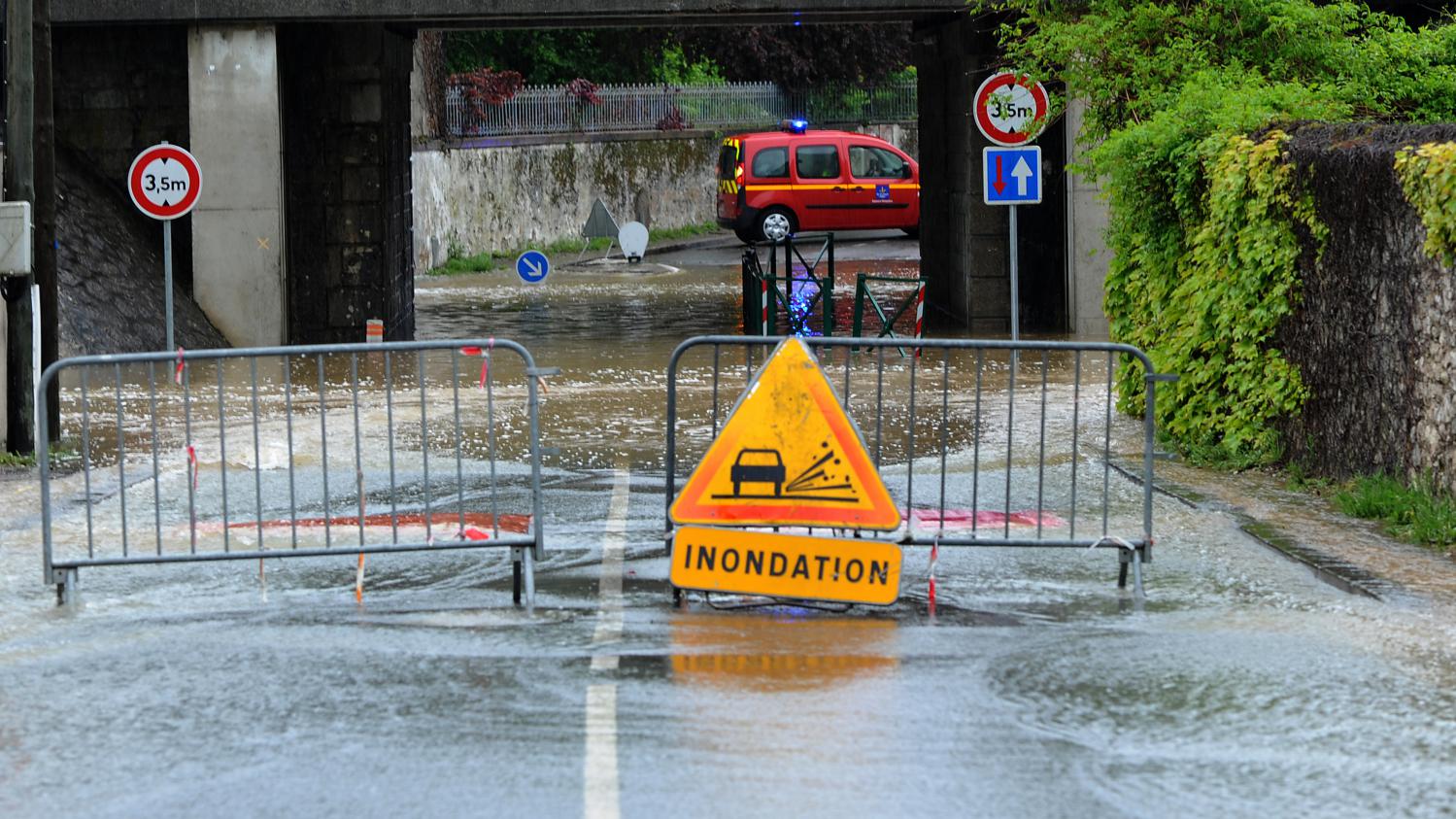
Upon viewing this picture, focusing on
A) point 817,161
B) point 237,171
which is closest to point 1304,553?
point 237,171

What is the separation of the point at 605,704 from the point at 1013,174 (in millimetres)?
10597

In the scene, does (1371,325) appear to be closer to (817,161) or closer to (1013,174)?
(1013,174)

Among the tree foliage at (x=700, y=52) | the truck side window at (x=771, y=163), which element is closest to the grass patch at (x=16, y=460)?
the truck side window at (x=771, y=163)

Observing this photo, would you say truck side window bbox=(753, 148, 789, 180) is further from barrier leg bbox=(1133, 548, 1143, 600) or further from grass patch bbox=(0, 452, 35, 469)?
barrier leg bbox=(1133, 548, 1143, 600)

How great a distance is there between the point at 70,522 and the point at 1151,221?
284 inches

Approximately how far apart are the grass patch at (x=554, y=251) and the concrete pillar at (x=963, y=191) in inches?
500

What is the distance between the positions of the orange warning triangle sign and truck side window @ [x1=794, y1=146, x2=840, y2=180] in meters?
28.6

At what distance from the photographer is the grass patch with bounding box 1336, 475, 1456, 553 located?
980cm

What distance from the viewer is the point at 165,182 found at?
17.3 meters

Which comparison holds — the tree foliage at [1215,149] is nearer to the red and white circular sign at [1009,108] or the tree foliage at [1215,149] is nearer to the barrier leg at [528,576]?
the red and white circular sign at [1009,108]

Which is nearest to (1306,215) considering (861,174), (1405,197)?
(1405,197)

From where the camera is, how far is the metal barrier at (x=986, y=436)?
9.18 m

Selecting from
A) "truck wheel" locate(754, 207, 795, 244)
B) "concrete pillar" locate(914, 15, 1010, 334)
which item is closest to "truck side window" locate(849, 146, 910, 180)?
"truck wheel" locate(754, 207, 795, 244)

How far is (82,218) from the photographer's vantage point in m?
22.0
